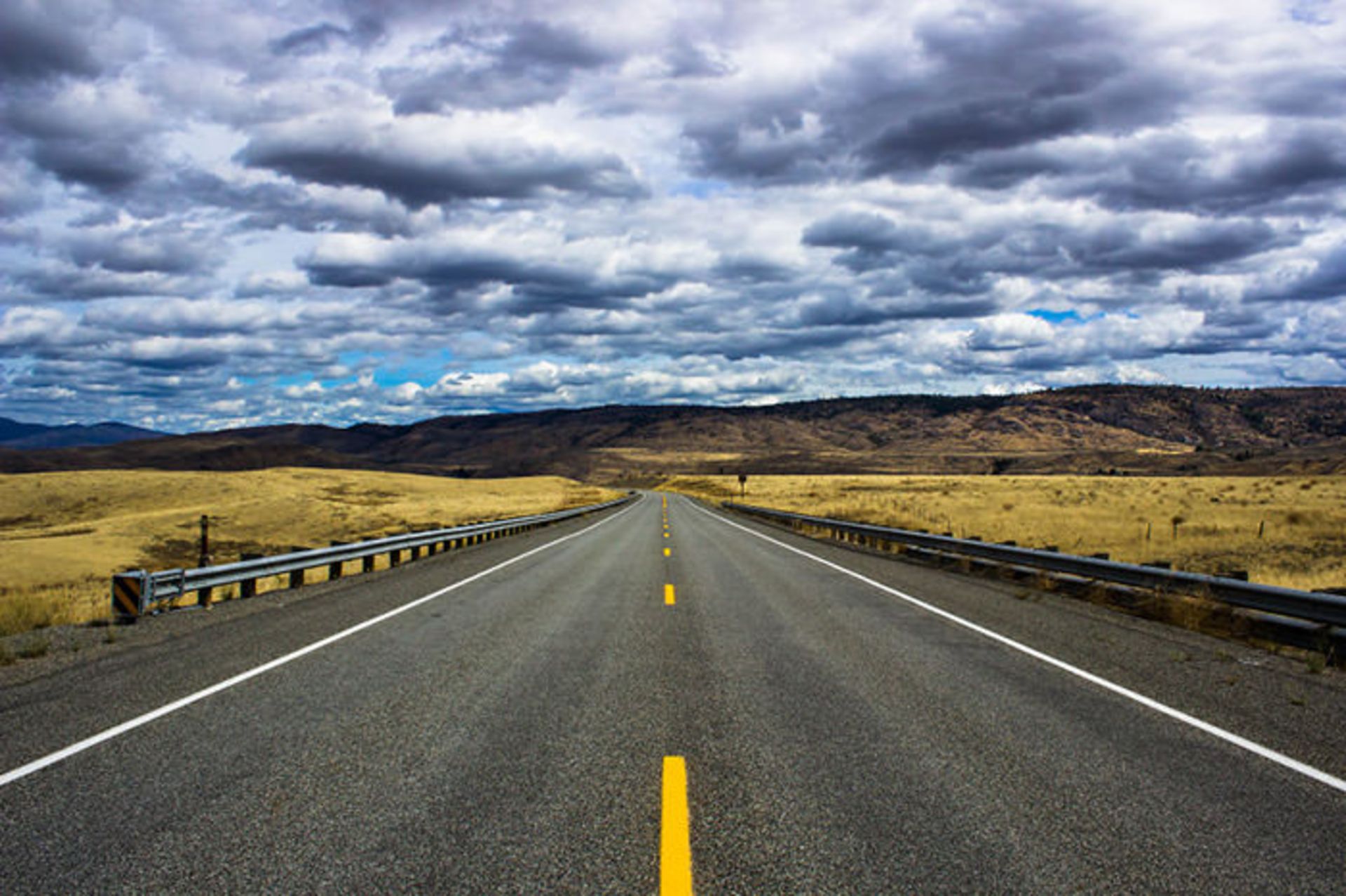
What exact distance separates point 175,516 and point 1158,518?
150 ft

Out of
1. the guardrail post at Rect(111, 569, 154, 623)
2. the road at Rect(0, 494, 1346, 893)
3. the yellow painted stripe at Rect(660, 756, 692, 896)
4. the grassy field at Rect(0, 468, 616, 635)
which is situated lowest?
the grassy field at Rect(0, 468, 616, 635)

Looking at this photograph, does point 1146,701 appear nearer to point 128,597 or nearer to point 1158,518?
point 128,597

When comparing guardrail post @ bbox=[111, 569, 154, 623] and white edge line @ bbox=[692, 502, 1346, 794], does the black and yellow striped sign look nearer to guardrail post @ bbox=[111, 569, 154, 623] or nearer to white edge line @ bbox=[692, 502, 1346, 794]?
guardrail post @ bbox=[111, 569, 154, 623]

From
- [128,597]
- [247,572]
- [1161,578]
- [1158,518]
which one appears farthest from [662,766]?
[1158,518]

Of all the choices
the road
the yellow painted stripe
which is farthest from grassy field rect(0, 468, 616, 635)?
the yellow painted stripe

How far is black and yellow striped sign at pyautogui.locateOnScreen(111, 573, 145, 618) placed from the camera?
10.6 metres

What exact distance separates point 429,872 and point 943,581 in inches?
529

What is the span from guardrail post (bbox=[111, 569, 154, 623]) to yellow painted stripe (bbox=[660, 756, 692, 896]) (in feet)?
28.2

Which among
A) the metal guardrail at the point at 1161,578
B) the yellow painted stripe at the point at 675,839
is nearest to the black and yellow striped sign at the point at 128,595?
the yellow painted stripe at the point at 675,839

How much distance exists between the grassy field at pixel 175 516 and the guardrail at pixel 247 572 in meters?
1.08

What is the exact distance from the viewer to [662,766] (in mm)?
5211

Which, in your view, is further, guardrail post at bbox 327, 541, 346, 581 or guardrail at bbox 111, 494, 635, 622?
guardrail post at bbox 327, 541, 346, 581

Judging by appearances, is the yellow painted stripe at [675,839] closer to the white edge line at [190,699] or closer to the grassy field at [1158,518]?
the white edge line at [190,699]

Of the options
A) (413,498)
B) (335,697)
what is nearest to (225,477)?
(413,498)
